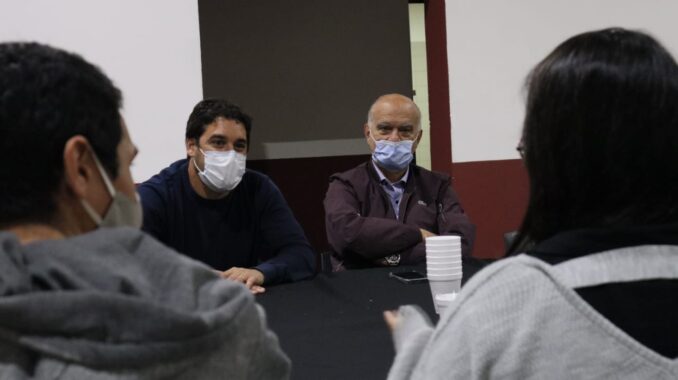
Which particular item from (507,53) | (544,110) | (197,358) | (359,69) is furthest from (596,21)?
(197,358)

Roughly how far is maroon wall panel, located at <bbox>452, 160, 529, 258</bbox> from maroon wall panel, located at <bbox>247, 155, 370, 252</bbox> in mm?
1184

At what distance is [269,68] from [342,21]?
629mm

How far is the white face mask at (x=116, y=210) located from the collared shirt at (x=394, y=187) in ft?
6.04

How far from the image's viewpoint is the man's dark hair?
29.7 inches

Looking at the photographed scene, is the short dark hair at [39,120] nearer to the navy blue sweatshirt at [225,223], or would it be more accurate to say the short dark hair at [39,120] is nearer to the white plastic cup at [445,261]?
the white plastic cup at [445,261]

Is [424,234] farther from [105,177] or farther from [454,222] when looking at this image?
[105,177]

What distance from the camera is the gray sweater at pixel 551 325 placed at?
2.31 feet

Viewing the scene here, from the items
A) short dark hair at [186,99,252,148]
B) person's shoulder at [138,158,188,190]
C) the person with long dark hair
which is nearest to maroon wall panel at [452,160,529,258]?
short dark hair at [186,99,252,148]

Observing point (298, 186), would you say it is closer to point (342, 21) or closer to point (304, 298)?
point (342, 21)

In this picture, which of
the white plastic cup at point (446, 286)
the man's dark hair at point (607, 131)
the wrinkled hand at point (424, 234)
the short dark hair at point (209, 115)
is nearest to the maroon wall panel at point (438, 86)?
the wrinkled hand at point (424, 234)

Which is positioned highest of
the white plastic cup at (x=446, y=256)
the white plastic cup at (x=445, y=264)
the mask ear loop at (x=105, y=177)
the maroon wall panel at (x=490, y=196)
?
the mask ear loop at (x=105, y=177)

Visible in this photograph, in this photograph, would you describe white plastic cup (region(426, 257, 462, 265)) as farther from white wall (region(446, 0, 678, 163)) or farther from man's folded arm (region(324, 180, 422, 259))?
white wall (region(446, 0, 678, 163))

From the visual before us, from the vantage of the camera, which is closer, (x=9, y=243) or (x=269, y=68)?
(x=9, y=243)

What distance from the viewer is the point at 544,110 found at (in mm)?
795
